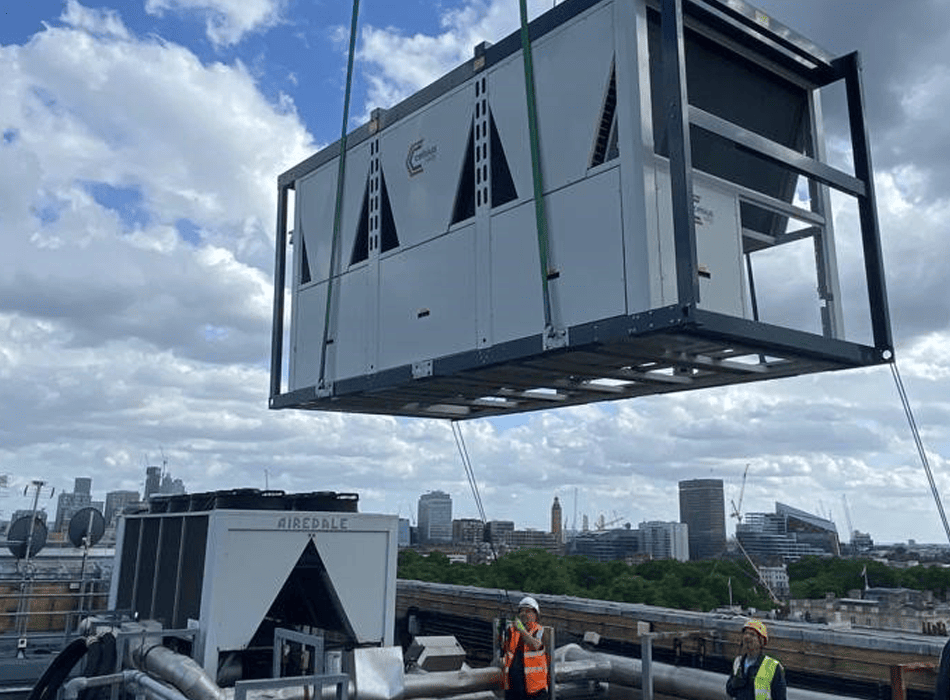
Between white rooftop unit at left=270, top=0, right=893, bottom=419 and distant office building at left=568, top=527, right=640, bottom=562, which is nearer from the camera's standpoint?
white rooftop unit at left=270, top=0, right=893, bottom=419

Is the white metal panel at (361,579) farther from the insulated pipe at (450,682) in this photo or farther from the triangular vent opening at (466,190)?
the triangular vent opening at (466,190)

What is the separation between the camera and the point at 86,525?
16.7m

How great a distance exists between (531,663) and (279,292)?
17.4ft

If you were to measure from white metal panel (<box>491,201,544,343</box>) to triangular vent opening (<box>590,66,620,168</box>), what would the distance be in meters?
0.76

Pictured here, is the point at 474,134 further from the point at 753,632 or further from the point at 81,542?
the point at 81,542

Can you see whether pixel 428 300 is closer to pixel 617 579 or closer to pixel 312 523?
pixel 312 523

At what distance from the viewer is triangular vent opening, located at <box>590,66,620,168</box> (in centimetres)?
664

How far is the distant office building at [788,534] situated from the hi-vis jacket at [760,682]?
14980cm

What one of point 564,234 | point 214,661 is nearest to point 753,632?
point 564,234

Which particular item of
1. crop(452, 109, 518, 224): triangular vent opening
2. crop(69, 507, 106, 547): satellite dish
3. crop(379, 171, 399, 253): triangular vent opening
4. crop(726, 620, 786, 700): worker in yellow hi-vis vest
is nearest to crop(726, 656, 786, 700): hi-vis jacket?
crop(726, 620, 786, 700): worker in yellow hi-vis vest

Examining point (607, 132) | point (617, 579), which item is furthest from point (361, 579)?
point (617, 579)

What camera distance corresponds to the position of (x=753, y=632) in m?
6.51

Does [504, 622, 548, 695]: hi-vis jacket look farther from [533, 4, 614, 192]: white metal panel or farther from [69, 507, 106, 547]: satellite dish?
[69, 507, 106, 547]: satellite dish

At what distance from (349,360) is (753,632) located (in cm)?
477
